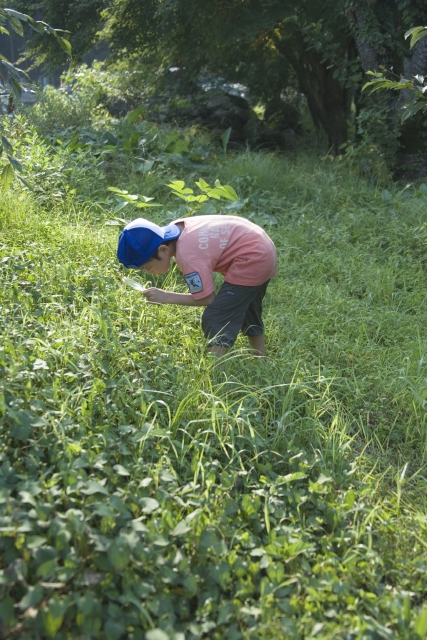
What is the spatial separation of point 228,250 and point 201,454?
1138 mm

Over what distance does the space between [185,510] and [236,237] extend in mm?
1423

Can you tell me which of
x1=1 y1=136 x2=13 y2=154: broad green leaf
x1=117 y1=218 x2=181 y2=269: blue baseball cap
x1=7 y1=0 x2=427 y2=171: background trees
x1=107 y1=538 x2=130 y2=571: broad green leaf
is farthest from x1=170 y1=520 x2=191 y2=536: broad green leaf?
x1=7 y1=0 x2=427 y2=171: background trees

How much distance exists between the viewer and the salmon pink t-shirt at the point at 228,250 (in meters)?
3.01

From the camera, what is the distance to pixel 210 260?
302 centimetres

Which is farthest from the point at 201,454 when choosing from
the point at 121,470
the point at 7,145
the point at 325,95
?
the point at 325,95

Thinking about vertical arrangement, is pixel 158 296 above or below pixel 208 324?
above

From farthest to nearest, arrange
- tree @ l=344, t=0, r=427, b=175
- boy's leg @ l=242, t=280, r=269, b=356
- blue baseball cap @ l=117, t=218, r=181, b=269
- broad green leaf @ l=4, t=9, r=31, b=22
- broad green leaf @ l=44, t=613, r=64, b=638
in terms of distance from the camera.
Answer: tree @ l=344, t=0, r=427, b=175
boy's leg @ l=242, t=280, r=269, b=356
blue baseball cap @ l=117, t=218, r=181, b=269
broad green leaf @ l=4, t=9, r=31, b=22
broad green leaf @ l=44, t=613, r=64, b=638

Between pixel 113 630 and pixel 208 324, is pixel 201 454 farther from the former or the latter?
pixel 208 324

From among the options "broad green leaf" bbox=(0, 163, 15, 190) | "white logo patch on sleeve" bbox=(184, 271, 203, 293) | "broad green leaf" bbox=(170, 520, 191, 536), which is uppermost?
"broad green leaf" bbox=(0, 163, 15, 190)

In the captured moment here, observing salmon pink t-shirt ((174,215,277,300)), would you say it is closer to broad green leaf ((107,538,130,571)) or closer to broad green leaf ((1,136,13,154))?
broad green leaf ((1,136,13,154))

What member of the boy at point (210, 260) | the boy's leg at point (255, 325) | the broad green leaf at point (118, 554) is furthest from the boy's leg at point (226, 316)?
the broad green leaf at point (118, 554)

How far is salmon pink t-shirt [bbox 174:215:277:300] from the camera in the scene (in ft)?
9.87

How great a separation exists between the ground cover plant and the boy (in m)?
0.19

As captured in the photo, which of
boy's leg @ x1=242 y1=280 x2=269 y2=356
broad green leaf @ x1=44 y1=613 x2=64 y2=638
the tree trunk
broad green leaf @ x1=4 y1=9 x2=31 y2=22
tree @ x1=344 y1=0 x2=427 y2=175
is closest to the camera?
broad green leaf @ x1=44 y1=613 x2=64 y2=638
